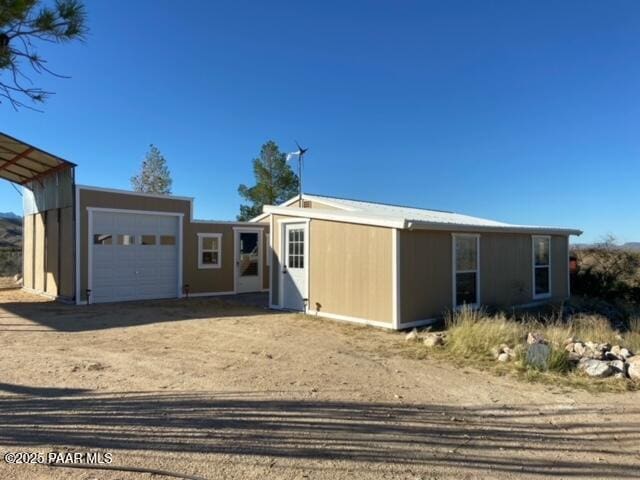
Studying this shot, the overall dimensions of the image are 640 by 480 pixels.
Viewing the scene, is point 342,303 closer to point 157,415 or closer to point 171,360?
point 171,360

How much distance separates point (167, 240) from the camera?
14.6 meters

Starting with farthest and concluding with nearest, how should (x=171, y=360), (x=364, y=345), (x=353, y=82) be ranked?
(x=353, y=82) → (x=364, y=345) → (x=171, y=360)

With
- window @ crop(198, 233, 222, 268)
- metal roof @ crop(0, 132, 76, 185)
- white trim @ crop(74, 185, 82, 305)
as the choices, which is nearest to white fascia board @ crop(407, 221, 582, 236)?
window @ crop(198, 233, 222, 268)

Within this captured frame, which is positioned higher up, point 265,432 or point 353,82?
point 353,82

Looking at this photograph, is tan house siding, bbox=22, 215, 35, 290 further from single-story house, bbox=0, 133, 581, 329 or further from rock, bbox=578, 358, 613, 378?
rock, bbox=578, 358, 613, 378

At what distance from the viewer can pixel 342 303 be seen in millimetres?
10445

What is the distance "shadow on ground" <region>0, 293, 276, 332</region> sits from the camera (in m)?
9.59

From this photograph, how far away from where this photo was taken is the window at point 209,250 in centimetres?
1538

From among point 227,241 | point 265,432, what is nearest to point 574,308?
point 227,241


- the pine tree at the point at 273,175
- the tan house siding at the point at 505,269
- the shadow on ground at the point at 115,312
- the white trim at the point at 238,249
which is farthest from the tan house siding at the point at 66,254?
the pine tree at the point at 273,175

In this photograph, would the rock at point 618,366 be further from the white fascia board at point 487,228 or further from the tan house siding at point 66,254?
the tan house siding at point 66,254

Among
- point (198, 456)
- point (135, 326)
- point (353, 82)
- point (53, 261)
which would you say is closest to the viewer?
point (198, 456)

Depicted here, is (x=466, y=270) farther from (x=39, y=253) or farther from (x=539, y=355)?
(x=39, y=253)

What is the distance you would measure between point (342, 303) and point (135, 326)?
440 cm
